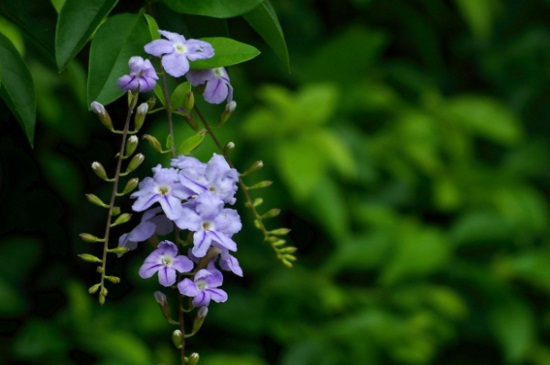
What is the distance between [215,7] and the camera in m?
0.84

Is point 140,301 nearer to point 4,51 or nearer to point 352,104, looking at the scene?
point 352,104

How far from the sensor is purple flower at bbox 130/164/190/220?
0.72 meters

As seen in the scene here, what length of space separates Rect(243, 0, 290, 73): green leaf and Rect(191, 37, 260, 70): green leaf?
1.8 inches

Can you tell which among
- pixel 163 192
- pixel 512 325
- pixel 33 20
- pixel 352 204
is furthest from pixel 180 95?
pixel 512 325

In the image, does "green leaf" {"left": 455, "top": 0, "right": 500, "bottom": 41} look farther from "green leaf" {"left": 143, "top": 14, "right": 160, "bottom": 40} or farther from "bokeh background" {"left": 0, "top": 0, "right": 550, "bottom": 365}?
"green leaf" {"left": 143, "top": 14, "right": 160, "bottom": 40}

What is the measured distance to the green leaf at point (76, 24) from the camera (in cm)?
81

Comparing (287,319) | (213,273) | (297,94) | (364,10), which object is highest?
(213,273)

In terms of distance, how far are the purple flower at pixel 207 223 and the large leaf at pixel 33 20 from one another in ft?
1.09

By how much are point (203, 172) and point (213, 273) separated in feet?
0.26

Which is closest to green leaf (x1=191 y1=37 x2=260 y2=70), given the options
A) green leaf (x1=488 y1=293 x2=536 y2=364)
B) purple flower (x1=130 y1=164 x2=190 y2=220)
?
purple flower (x1=130 y1=164 x2=190 y2=220)

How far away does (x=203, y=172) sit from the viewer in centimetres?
74

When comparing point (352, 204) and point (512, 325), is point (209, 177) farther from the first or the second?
point (512, 325)

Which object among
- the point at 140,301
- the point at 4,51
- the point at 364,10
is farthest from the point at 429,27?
the point at 4,51

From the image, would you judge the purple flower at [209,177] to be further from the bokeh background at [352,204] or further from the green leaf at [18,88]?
the bokeh background at [352,204]
